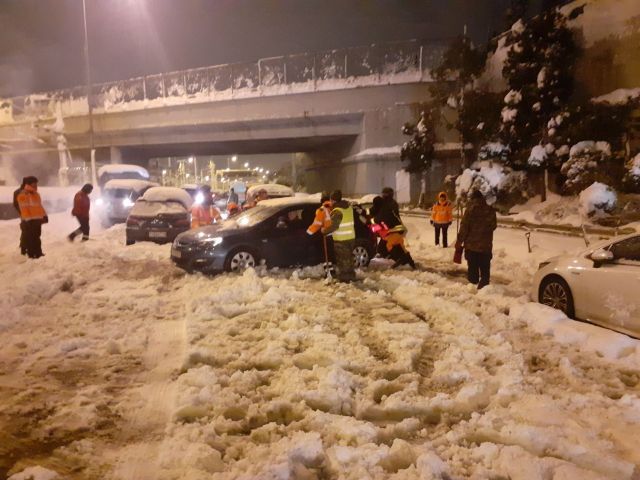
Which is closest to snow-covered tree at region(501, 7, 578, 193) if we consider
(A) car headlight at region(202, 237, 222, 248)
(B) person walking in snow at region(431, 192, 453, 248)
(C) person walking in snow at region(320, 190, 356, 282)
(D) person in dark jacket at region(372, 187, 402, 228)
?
(B) person walking in snow at region(431, 192, 453, 248)

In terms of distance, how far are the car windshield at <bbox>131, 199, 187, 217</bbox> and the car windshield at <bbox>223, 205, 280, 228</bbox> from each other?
3943 mm

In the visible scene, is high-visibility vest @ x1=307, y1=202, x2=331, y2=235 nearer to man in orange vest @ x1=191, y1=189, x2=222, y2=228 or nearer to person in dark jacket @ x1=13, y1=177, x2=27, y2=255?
man in orange vest @ x1=191, y1=189, x2=222, y2=228

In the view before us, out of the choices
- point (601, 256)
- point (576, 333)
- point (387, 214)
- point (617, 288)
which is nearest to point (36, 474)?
point (576, 333)

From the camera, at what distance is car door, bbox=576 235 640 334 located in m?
5.72

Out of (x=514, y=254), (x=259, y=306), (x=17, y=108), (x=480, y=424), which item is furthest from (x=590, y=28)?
(x=17, y=108)

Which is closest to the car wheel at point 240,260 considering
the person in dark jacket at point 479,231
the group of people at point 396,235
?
the group of people at point 396,235

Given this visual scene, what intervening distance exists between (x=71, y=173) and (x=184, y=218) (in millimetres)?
28641

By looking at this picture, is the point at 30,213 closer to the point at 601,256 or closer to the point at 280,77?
the point at 601,256

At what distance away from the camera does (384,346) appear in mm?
5770

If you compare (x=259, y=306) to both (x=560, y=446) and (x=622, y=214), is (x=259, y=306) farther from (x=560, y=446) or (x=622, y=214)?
(x=622, y=214)

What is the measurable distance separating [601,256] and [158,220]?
1069 centimetres

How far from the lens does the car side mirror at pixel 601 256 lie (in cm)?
610

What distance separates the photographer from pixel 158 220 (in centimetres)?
1366

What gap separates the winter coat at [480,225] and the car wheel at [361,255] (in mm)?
2726
